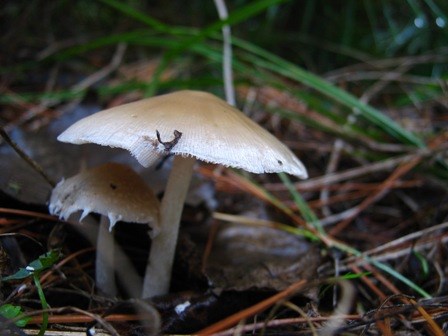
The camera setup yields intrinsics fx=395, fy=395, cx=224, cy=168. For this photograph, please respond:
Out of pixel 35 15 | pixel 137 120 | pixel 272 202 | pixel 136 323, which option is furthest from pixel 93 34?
pixel 136 323

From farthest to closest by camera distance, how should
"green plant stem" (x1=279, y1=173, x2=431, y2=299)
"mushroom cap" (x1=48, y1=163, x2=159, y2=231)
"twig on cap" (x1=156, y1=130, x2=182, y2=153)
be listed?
"green plant stem" (x1=279, y1=173, x2=431, y2=299)
"mushroom cap" (x1=48, y1=163, x2=159, y2=231)
"twig on cap" (x1=156, y1=130, x2=182, y2=153)

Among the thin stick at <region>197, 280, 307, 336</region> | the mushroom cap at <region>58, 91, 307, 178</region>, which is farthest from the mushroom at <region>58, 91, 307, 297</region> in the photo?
the thin stick at <region>197, 280, 307, 336</region>

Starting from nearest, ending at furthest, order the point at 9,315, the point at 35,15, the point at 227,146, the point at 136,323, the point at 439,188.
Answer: the point at 9,315 < the point at 227,146 < the point at 136,323 < the point at 439,188 < the point at 35,15

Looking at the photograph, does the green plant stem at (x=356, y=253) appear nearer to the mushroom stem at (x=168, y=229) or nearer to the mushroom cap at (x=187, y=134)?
the mushroom cap at (x=187, y=134)

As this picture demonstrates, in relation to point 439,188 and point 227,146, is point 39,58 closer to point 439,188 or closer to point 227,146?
point 227,146

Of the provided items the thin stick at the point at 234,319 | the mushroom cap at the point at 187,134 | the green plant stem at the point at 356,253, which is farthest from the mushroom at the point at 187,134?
the green plant stem at the point at 356,253

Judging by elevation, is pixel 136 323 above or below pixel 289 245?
below

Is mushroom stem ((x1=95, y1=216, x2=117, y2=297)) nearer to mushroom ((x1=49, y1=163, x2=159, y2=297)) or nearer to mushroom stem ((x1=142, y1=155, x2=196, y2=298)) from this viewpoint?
mushroom ((x1=49, y1=163, x2=159, y2=297))

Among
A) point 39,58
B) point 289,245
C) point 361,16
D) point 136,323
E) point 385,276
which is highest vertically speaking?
point 361,16
